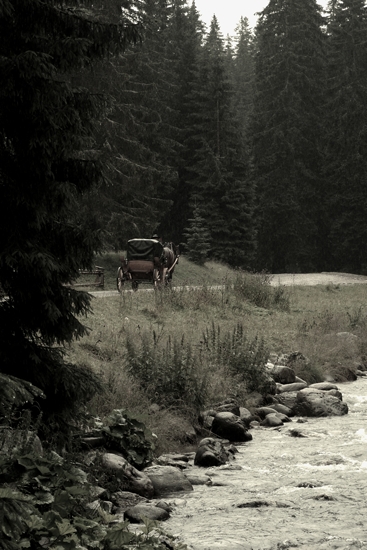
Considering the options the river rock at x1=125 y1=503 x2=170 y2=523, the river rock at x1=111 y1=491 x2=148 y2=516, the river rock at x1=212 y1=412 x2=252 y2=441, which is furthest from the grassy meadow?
the river rock at x1=125 y1=503 x2=170 y2=523

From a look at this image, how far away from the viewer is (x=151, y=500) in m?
7.97

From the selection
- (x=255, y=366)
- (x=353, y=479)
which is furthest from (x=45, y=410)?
(x=255, y=366)

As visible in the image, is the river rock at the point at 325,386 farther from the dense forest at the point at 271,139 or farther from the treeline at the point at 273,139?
the treeline at the point at 273,139

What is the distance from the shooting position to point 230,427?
10742mm

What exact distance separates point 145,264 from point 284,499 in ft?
55.6

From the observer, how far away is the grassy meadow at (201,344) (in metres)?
11.0

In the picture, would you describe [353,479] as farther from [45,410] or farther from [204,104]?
[204,104]

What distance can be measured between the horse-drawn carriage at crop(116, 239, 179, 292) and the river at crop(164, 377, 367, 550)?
13760mm

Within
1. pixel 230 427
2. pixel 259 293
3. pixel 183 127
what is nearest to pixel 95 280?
pixel 259 293

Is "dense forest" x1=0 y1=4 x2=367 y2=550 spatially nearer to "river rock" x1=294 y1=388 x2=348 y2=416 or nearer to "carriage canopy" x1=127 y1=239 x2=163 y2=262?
"carriage canopy" x1=127 y1=239 x2=163 y2=262

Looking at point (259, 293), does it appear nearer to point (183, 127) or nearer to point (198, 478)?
point (198, 478)

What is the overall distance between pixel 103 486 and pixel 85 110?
12.5 feet

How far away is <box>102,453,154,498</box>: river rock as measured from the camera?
809 cm

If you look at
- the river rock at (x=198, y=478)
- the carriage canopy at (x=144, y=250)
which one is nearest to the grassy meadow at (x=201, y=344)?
the river rock at (x=198, y=478)
